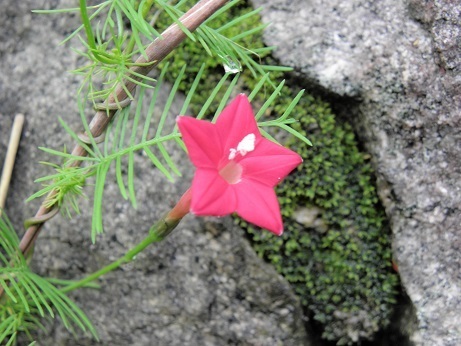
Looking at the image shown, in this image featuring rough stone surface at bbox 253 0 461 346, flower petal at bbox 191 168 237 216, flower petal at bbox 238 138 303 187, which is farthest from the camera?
rough stone surface at bbox 253 0 461 346

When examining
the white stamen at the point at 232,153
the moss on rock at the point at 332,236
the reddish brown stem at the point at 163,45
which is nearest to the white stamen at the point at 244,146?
the white stamen at the point at 232,153

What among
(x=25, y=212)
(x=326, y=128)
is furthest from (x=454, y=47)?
(x=25, y=212)

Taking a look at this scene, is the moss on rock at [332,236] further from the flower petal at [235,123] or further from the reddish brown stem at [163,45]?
the flower petal at [235,123]

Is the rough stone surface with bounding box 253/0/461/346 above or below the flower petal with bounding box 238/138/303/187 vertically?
below

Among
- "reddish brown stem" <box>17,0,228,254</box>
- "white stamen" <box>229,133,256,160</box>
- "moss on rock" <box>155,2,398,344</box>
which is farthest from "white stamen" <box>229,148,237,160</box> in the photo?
"moss on rock" <box>155,2,398,344</box>

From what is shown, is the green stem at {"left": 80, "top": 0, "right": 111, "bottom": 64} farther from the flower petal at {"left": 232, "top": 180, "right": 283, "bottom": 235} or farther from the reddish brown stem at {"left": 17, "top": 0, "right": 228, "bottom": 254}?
the flower petal at {"left": 232, "top": 180, "right": 283, "bottom": 235}

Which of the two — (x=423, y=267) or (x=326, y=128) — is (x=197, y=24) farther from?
(x=423, y=267)
